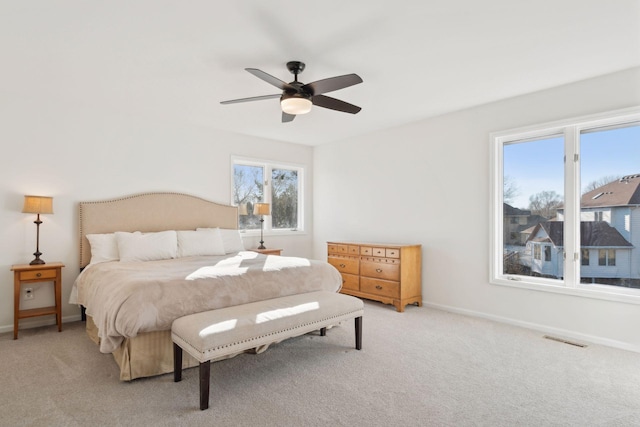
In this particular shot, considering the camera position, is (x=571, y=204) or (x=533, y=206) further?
(x=533, y=206)

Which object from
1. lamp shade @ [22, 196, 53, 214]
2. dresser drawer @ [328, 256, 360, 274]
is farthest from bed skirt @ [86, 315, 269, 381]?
dresser drawer @ [328, 256, 360, 274]

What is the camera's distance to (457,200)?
4.40 meters

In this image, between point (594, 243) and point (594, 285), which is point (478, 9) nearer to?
point (594, 243)

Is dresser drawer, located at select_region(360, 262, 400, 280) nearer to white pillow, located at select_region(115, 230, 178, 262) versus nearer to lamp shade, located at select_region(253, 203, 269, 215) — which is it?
lamp shade, located at select_region(253, 203, 269, 215)

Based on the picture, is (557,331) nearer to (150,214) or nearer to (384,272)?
(384,272)

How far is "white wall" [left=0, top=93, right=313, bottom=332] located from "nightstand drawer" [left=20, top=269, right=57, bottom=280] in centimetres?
42

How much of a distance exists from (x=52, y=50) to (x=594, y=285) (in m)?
5.34

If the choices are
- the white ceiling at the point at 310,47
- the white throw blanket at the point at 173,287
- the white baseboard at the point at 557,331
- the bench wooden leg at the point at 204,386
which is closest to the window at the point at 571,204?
the white baseboard at the point at 557,331

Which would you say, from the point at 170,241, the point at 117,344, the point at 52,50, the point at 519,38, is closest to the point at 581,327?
the point at 519,38

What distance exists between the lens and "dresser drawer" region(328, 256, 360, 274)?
5020 mm

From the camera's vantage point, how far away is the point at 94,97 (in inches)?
153

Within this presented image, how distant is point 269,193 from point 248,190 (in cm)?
39

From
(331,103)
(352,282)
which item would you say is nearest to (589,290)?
(352,282)

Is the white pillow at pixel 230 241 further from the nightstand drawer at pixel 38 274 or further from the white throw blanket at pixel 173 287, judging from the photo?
the nightstand drawer at pixel 38 274
